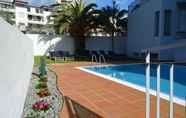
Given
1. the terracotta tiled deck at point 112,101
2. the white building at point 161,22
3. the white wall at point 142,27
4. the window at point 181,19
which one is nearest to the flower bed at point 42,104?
the terracotta tiled deck at point 112,101

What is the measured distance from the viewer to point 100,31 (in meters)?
23.0

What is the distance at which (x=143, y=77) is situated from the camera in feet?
37.4

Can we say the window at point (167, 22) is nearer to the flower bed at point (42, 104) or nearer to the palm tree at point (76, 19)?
the palm tree at point (76, 19)

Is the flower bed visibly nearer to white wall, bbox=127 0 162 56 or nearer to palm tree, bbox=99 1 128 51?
white wall, bbox=127 0 162 56

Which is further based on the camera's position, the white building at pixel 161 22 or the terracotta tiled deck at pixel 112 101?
the white building at pixel 161 22

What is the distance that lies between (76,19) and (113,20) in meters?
4.31

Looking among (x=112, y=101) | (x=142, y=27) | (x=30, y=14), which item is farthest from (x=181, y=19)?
(x=30, y=14)

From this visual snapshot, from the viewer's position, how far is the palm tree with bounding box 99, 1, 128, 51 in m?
22.3

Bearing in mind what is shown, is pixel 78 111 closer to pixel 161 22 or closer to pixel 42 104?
pixel 42 104

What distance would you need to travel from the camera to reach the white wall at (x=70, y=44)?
21609 mm

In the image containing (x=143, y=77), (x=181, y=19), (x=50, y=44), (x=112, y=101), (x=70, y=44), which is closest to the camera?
(x=112, y=101)

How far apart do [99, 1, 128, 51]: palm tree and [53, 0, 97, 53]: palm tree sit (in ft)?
3.79

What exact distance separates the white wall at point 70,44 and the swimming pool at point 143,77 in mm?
8477

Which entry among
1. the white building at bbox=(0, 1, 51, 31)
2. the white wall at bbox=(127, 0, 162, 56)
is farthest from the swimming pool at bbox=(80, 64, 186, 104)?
the white building at bbox=(0, 1, 51, 31)
